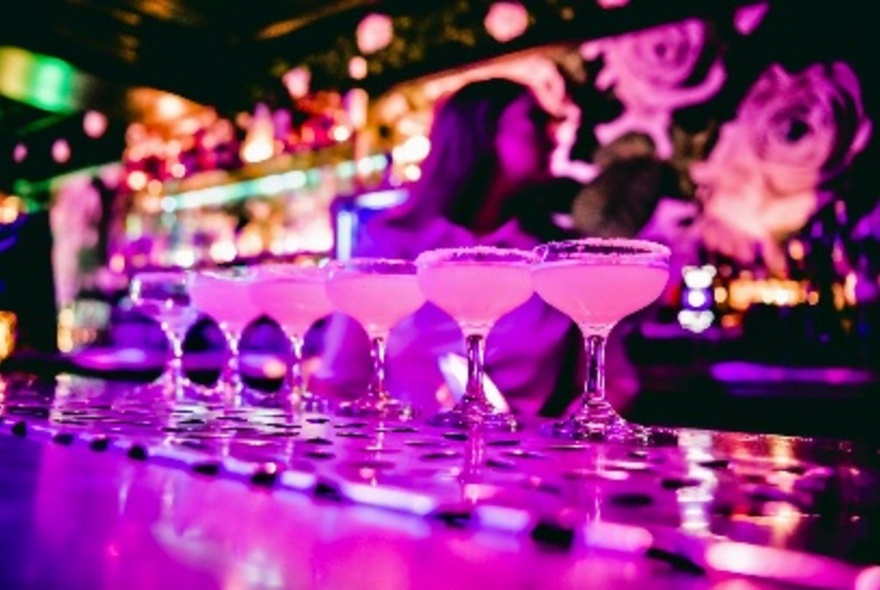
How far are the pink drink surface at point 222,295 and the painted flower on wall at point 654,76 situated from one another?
2859mm

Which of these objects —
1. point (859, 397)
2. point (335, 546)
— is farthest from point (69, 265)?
point (335, 546)

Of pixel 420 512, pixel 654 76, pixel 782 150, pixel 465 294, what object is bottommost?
pixel 420 512

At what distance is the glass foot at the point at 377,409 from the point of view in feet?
4.36

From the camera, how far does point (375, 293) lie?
153cm

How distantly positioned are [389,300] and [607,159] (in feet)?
10.1

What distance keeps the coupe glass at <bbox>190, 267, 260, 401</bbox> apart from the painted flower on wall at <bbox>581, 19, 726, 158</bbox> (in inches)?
113

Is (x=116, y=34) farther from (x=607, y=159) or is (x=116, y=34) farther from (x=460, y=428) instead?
(x=460, y=428)

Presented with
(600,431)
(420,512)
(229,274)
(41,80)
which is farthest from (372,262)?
(41,80)

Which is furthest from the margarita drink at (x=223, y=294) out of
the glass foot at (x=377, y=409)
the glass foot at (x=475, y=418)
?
the glass foot at (x=475, y=418)

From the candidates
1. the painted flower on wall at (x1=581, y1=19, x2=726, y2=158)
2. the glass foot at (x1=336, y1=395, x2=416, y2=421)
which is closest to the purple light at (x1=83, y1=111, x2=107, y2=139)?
the painted flower on wall at (x1=581, y1=19, x2=726, y2=158)

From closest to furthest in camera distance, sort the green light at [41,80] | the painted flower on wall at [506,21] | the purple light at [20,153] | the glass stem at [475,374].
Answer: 1. the glass stem at [475,374]
2. the painted flower on wall at [506,21]
3. the green light at [41,80]
4. the purple light at [20,153]

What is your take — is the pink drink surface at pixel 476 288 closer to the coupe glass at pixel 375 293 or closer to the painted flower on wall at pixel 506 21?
the coupe glass at pixel 375 293

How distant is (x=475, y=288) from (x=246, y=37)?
205 inches

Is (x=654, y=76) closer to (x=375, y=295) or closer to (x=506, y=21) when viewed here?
(x=506, y=21)
